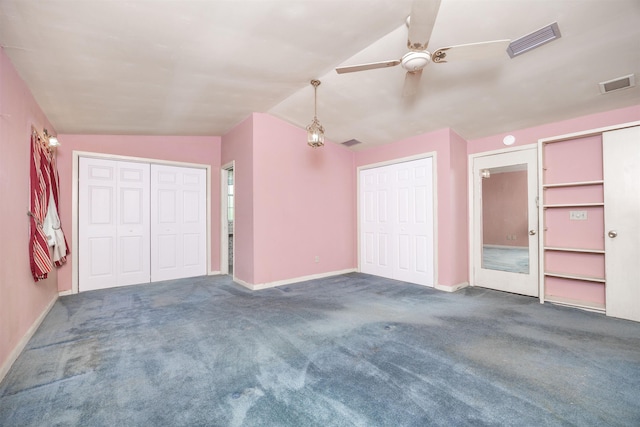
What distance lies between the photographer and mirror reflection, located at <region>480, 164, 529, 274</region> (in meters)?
4.03

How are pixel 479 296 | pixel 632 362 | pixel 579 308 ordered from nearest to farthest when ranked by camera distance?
pixel 632 362 → pixel 579 308 → pixel 479 296

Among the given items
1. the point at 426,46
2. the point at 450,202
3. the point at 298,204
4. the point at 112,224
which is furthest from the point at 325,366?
the point at 112,224

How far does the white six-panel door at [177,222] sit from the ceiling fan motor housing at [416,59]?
14.2ft

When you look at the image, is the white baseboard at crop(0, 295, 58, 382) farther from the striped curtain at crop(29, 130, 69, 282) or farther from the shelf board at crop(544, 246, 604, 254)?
the shelf board at crop(544, 246, 604, 254)

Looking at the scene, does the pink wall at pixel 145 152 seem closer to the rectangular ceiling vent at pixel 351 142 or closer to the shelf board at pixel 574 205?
the rectangular ceiling vent at pixel 351 142

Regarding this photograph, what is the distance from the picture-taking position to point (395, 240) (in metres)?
5.09

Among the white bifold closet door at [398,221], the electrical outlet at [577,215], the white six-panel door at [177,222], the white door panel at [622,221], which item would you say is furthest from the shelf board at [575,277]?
the white six-panel door at [177,222]

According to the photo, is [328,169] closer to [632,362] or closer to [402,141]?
[402,141]

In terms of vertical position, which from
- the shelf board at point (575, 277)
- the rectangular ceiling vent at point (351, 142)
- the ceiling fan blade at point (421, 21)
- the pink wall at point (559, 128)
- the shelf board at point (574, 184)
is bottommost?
the shelf board at point (575, 277)

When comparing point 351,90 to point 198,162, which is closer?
point 351,90

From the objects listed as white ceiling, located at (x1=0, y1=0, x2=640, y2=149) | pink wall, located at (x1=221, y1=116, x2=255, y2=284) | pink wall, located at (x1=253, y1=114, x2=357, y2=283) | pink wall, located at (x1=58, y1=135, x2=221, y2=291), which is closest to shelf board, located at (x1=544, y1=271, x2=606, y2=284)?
white ceiling, located at (x1=0, y1=0, x2=640, y2=149)

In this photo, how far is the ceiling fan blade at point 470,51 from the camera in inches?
79.4

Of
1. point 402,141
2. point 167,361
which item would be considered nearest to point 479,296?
point 402,141

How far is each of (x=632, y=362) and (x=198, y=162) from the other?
239 inches
